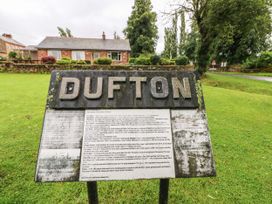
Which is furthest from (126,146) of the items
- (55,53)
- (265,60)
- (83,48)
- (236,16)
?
(265,60)

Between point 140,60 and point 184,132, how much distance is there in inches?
732

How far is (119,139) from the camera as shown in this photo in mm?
1819

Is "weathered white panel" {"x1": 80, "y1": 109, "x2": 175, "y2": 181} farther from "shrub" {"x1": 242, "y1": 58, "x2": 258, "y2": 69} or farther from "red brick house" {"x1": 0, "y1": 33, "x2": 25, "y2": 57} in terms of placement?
"red brick house" {"x1": 0, "y1": 33, "x2": 25, "y2": 57}

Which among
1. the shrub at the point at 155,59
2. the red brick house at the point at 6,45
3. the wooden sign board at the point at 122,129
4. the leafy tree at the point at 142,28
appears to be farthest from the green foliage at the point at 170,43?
the wooden sign board at the point at 122,129

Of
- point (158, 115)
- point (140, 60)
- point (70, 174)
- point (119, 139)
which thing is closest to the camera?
point (70, 174)

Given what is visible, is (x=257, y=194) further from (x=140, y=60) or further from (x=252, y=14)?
(x=140, y=60)

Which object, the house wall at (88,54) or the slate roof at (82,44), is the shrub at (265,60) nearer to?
the slate roof at (82,44)

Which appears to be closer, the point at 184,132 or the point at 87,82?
the point at 184,132

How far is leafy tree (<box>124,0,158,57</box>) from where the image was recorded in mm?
33281

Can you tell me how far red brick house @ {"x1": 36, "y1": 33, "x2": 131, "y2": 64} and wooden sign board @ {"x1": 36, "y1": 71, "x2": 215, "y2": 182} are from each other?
27232 millimetres

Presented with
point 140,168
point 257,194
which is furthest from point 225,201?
point 140,168

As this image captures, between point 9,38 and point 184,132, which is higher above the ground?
point 9,38

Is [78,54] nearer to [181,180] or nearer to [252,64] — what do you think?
[252,64]

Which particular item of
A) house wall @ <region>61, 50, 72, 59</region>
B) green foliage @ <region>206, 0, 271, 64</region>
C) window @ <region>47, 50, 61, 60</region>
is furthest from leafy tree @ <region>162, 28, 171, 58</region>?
green foliage @ <region>206, 0, 271, 64</region>
